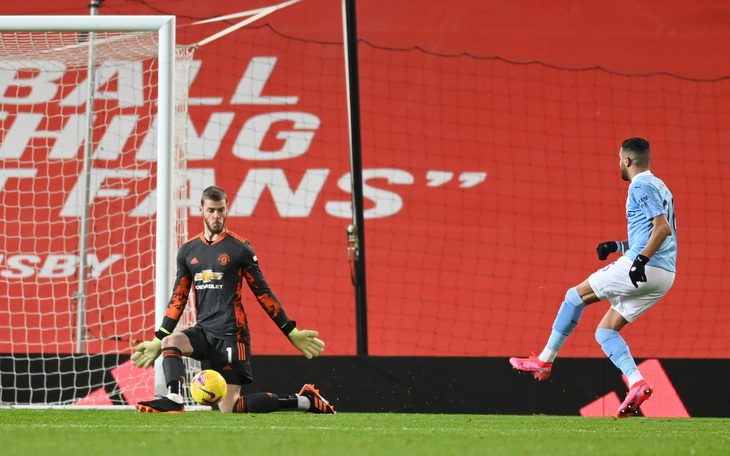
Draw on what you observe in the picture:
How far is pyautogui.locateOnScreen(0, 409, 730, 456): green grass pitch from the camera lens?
3990 millimetres

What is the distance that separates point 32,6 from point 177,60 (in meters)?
3.33

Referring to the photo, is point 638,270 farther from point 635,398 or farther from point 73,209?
point 73,209

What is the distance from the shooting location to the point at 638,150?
Result: 6078 mm

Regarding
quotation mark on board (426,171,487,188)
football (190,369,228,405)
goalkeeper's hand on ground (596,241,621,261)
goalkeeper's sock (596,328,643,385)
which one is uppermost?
quotation mark on board (426,171,487,188)

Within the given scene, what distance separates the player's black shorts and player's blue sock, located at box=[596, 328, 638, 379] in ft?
6.55

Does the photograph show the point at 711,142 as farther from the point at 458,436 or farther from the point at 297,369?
the point at 458,436

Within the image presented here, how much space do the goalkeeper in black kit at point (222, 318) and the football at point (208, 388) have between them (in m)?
0.32

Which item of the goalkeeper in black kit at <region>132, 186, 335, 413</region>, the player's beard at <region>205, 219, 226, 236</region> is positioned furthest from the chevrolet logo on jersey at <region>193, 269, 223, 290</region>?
the player's beard at <region>205, 219, 226, 236</region>

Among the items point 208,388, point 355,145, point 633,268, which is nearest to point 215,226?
point 208,388

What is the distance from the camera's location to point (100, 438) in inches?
171

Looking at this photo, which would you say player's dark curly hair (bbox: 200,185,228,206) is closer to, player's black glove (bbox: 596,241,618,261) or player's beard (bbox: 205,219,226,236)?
player's beard (bbox: 205,219,226,236)

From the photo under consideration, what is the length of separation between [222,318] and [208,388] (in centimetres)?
56

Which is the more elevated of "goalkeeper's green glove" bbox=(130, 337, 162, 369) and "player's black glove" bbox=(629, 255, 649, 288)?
"player's black glove" bbox=(629, 255, 649, 288)

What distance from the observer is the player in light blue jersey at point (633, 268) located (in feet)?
19.5
